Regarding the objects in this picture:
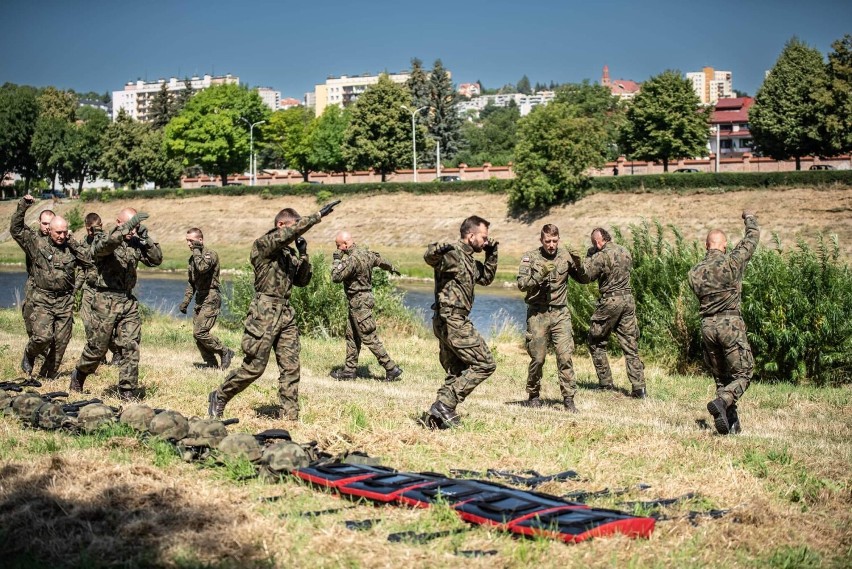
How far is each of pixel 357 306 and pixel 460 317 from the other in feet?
16.2

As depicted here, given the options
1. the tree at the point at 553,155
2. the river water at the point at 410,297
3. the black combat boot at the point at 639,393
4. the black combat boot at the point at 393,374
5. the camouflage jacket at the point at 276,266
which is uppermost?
the tree at the point at 553,155

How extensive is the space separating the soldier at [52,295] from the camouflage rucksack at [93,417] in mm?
4024

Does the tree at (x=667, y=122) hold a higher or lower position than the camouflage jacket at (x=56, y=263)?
higher

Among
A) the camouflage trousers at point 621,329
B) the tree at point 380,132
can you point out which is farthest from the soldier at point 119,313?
the tree at point 380,132

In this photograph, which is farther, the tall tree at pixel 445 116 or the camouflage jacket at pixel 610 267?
the tall tree at pixel 445 116

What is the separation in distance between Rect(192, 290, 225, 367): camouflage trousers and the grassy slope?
162cm

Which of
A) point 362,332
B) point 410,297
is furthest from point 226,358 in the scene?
point 410,297

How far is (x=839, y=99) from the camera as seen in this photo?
6203cm

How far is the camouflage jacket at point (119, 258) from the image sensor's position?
11742 millimetres

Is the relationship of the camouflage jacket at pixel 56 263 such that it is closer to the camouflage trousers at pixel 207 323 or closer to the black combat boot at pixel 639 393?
the camouflage trousers at pixel 207 323

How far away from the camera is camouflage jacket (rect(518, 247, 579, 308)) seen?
12234 millimetres

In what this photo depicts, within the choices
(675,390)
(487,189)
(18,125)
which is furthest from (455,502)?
(18,125)

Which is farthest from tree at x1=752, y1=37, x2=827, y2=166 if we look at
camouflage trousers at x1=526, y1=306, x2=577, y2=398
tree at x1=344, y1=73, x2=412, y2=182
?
camouflage trousers at x1=526, y1=306, x2=577, y2=398

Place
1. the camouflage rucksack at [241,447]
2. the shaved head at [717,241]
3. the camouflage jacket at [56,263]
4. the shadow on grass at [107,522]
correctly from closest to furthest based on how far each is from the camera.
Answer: the shadow on grass at [107,522], the camouflage rucksack at [241,447], the shaved head at [717,241], the camouflage jacket at [56,263]
